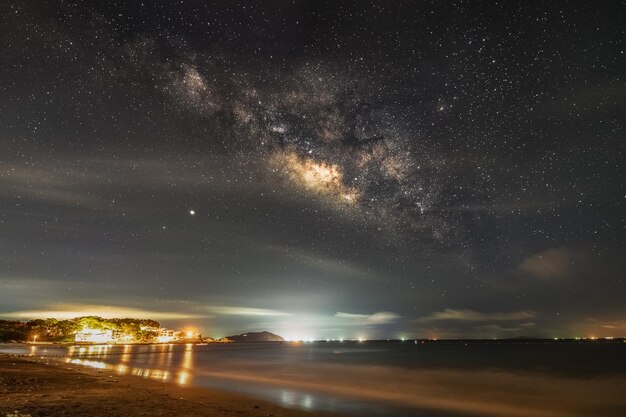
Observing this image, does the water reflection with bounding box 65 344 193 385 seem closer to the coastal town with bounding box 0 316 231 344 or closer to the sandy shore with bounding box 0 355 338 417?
the sandy shore with bounding box 0 355 338 417

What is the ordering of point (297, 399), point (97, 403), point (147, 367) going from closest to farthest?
point (97, 403), point (297, 399), point (147, 367)

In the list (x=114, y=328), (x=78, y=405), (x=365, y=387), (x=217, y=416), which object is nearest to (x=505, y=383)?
(x=365, y=387)

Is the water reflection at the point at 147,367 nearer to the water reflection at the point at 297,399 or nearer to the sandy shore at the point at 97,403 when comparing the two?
the water reflection at the point at 297,399

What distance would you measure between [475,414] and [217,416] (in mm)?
16419

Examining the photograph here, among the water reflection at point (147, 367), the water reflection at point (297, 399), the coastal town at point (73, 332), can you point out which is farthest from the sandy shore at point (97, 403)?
the coastal town at point (73, 332)

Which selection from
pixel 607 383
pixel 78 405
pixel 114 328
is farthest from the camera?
pixel 114 328

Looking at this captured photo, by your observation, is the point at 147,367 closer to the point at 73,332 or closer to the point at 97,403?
the point at 97,403

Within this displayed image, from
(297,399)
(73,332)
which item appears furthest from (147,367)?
(73,332)

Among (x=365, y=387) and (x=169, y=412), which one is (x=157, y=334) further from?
(x=169, y=412)

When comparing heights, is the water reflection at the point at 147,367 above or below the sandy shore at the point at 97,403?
below

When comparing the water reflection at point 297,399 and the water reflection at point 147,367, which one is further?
the water reflection at point 147,367

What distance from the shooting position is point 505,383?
44.3 meters

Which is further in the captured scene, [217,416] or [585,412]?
[585,412]

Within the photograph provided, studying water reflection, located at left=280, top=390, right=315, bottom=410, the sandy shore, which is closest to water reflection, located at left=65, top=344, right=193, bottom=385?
water reflection, located at left=280, top=390, right=315, bottom=410
